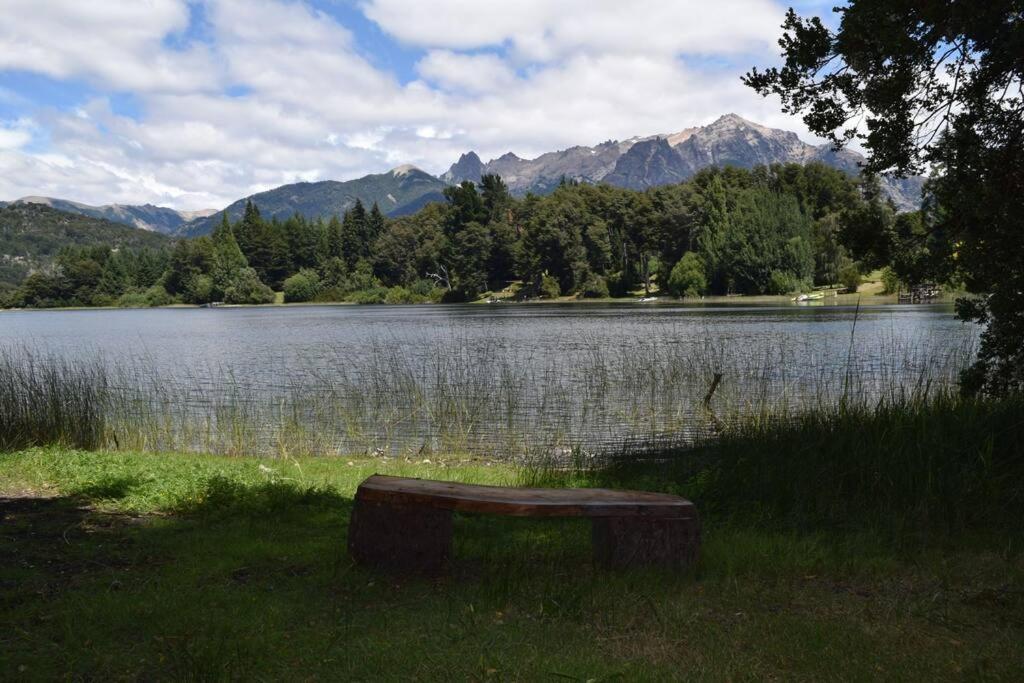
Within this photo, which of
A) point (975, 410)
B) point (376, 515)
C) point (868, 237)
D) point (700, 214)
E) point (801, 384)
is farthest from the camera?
point (700, 214)

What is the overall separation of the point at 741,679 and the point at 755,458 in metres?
4.03

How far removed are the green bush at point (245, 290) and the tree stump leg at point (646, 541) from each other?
123000mm

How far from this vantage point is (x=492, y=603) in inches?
174

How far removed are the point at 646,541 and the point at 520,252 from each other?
11153cm

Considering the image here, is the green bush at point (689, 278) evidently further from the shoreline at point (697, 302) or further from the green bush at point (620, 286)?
the green bush at point (620, 286)

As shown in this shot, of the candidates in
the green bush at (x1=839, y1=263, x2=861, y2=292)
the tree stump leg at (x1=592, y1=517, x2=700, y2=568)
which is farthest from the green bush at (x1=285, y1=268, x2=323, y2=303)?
the tree stump leg at (x1=592, y1=517, x2=700, y2=568)

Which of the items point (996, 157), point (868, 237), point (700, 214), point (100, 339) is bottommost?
point (100, 339)

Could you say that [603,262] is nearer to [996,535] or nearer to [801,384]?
→ [801,384]

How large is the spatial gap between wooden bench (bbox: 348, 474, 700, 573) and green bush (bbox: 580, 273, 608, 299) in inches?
4046

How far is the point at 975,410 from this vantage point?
7707 millimetres

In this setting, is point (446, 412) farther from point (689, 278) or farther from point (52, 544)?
point (689, 278)

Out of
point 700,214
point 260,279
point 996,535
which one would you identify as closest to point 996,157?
point 996,535

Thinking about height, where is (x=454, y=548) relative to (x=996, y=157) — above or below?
below

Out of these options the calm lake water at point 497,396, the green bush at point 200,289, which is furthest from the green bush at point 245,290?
the calm lake water at point 497,396
